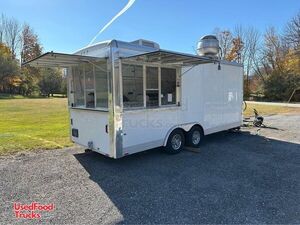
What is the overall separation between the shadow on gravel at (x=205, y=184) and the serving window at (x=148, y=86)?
1.46m

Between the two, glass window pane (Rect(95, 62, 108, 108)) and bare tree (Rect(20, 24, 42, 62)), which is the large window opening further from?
bare tree (Rect(20, 24, 42, 62))

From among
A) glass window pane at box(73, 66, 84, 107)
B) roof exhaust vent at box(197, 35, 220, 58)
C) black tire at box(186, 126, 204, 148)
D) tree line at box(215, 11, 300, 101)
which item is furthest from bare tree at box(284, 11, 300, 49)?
glass window pane at box(73, 66, 84, 107)

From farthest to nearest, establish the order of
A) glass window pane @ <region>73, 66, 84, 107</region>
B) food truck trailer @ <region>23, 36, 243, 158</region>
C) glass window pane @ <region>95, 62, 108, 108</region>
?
glass window pane @ <region>73, 66, 84, 107</region>
glass window pane @ <region>95, 62, 108, 108</region>
food truck trailer @ <region>23, 36, 243, 158</region>

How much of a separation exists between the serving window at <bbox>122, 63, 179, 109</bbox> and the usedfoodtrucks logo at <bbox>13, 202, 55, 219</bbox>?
8.20ft

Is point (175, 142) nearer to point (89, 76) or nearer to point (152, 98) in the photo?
point (152, 98)

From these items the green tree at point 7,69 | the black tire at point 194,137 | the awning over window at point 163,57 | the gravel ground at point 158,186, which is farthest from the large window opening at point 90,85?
the green tree at point 7,69

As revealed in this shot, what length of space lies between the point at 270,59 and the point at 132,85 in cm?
3735

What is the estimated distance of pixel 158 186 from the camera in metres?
4.41

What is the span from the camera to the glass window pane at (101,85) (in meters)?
5.50

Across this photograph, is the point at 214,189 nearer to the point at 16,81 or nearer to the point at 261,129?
the point at 261,129

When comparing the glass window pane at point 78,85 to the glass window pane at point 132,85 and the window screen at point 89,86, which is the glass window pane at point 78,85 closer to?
the window screen at point 89,86

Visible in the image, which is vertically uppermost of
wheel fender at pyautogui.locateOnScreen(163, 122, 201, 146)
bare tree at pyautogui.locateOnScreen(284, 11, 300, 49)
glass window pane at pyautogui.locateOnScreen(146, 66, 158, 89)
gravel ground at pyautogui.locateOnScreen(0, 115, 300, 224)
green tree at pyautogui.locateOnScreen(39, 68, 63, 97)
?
bare tree at pyautogui.locateOnScreen(284, 11, 300, 49)

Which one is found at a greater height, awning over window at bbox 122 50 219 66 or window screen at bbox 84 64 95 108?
awning over window at bbox 122 50 219 66

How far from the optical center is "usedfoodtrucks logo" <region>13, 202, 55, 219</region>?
347 centimetres
